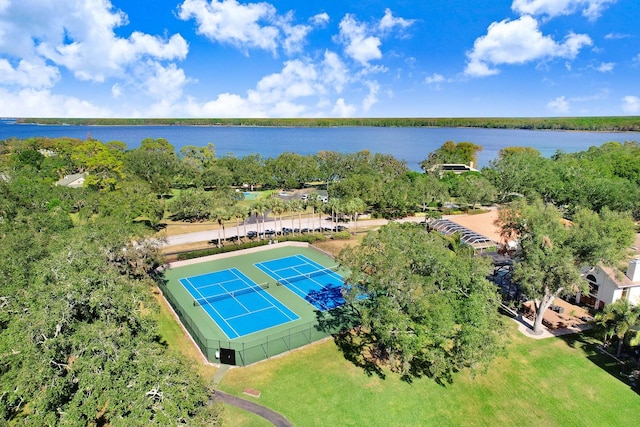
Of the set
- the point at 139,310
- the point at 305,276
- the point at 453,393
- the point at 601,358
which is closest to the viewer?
the point at 139,310

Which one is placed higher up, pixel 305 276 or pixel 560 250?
pixel 560 250

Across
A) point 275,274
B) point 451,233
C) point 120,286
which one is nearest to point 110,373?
point 120,286

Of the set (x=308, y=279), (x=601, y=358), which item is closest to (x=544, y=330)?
(x=601, y=358)

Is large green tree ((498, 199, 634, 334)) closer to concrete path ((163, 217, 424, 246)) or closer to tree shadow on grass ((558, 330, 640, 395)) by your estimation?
tree shadow on grass ((558, 330, 640, 395))

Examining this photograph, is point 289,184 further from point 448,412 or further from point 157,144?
point 448,412

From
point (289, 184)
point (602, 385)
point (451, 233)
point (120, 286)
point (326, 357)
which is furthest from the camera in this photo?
point (289, 184)

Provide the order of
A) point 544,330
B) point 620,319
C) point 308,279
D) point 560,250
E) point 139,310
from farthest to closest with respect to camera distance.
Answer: point 308,279 → point 544,330 → point 560,250 → point 620,319 → point 139,310

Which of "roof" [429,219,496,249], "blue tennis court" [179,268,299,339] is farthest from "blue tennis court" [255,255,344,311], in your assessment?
"roof" [429,219,496,249]

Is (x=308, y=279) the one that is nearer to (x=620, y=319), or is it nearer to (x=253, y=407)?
(x=253, y=407)
